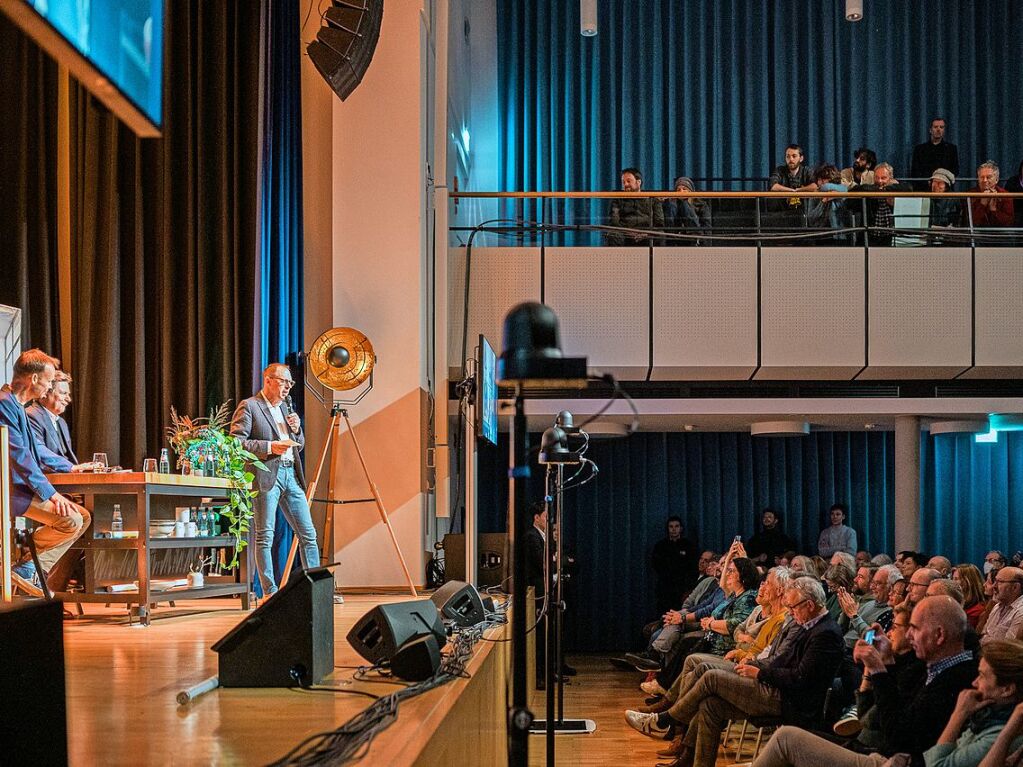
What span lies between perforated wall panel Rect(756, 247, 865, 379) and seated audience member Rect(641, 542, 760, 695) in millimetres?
1977

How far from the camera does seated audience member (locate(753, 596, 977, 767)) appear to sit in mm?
3678

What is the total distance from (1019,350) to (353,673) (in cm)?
739

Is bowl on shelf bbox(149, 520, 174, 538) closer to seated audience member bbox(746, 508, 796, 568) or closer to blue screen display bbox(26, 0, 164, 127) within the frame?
blue screen display bbox(26, 0, 164, 127)

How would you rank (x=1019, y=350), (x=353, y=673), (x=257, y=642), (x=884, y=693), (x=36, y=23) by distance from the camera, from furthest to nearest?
(x=1019, y=350), (x=884, y=693), (x=353, y=673), (x=257, y=642), (x=36, y=23)

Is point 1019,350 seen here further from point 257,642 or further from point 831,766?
point 257,642

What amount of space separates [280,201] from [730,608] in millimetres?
4210

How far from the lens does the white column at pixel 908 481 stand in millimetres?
9773

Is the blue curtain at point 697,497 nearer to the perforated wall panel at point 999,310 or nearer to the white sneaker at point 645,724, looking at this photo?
the perforated wall panel at point 999,310

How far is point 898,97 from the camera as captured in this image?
491 inches

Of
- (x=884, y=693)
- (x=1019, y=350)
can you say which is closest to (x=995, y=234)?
(x=1019, y=350)

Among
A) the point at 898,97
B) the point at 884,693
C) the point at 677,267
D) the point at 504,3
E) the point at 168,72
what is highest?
the point at 504,3

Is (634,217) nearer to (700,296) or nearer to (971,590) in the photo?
(700,296)

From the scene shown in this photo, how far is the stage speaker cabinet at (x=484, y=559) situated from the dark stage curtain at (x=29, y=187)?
2.89m

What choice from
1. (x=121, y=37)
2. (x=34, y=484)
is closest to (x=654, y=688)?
(x=34, y=484)
